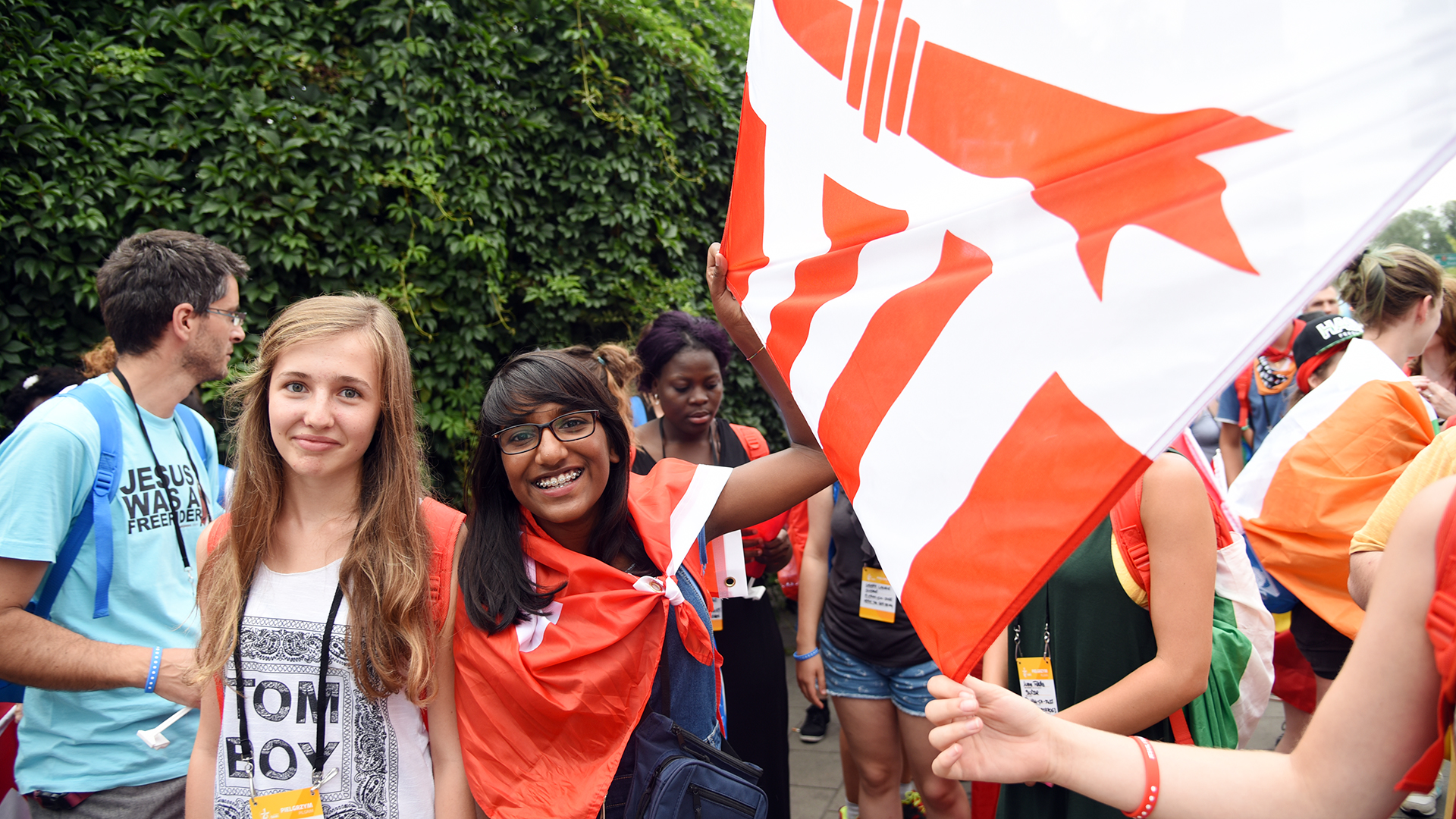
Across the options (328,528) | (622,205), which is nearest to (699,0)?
(622,205)

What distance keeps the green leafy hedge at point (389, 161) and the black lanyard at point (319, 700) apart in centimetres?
240

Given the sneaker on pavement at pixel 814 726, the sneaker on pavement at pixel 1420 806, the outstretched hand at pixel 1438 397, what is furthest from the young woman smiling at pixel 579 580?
the sneaker on pavement at pixel 1420 806

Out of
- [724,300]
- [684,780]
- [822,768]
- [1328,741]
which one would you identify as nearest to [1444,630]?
[1328,741]

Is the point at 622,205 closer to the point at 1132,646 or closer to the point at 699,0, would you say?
the point at 699,0

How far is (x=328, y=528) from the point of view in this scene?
194cm

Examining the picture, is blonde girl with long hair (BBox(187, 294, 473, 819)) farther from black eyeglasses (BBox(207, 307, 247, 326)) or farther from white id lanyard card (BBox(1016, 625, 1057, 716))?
white id lanyard card (BBox(1016, 625, 1057, 716))

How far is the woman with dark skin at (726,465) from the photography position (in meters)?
3.03

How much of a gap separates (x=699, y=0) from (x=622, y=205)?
6.15 ft

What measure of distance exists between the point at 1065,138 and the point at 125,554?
8.07 ft

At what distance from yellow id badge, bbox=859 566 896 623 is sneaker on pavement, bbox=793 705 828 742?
6.51 ft

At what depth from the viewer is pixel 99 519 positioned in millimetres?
2182

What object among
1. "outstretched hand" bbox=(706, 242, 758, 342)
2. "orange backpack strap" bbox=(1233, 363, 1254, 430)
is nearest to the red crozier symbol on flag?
"outstretched hand" bbox=(706, 242, 758, 342)

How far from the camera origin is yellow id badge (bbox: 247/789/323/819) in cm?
174

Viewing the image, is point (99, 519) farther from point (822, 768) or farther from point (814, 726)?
point (814, 726)
